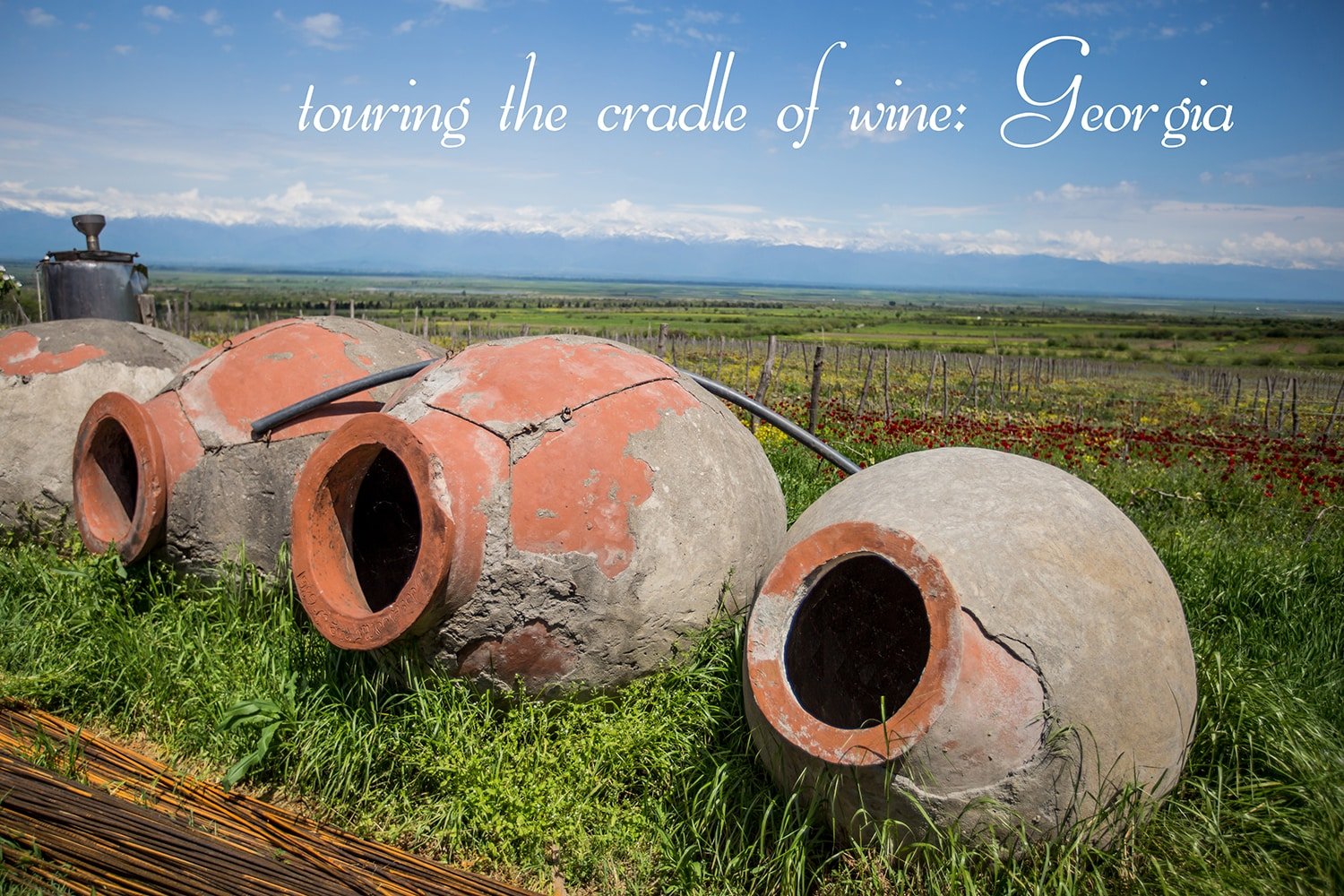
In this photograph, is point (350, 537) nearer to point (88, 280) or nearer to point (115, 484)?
point (115, 484)

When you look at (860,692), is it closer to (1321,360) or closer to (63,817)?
(63,817)

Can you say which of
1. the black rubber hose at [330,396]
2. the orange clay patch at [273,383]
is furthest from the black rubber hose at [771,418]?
the orange clay patch at [273,383]

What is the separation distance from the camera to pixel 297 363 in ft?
16.6

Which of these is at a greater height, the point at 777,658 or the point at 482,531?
the point at 482,531

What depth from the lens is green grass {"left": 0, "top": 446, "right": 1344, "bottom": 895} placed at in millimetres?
2910

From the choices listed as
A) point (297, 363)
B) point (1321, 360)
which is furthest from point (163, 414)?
point (1321, 360)

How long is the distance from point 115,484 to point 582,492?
3.60 metres

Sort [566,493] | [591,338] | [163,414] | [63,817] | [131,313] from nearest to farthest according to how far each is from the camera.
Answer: [63,817], [566,493], [591,338], [163,414], [131,313]

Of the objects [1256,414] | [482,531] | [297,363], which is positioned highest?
[297,363]

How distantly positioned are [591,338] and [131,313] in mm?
5848

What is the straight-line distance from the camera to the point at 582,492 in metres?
3.68

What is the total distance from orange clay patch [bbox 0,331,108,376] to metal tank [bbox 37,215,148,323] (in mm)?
1740

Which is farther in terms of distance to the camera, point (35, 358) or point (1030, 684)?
point (35, 358)

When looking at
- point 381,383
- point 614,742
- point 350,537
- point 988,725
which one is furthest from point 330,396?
point 988,725
